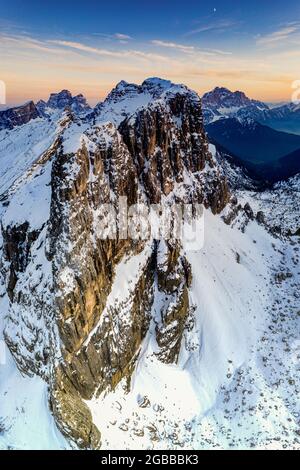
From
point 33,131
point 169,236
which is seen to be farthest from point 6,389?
point 33,131

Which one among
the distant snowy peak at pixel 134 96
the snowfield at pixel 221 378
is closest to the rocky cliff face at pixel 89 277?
the snowfield at pixel 221 378

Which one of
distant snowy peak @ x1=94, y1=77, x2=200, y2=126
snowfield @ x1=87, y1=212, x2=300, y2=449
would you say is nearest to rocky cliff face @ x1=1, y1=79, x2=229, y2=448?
snowfield @ x1=87, y1=212, x2=300, y2=449

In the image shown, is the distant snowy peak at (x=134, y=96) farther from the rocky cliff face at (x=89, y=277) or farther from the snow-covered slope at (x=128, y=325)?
the rocky cliff face at (x=89, y=277)

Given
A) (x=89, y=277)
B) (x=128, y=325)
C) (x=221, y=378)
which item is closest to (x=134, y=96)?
(x=89, y=277)

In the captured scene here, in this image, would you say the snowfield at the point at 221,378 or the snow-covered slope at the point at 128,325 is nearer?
the snow-covered slope at the point at 128,325

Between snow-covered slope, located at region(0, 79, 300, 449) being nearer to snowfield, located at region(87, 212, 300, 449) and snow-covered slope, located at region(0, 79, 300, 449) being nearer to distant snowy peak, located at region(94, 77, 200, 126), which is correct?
snowfield, located at region(87, 212, 300, 449)

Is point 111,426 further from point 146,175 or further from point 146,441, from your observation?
point 146,175
